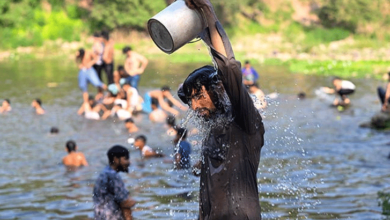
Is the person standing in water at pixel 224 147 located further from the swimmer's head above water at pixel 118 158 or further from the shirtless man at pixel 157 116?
the shirtless man at pixel 157 116

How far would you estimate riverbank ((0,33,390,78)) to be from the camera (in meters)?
25.8

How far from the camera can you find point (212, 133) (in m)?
3.63

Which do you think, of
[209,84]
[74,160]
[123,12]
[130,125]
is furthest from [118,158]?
[123,12]

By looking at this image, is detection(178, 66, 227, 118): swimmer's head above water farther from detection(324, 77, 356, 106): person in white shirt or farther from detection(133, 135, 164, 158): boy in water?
detection(324, 77, 356, 106): person in white shirt

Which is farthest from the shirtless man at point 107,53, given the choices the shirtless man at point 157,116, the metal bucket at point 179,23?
the metal bucket at point 179,23

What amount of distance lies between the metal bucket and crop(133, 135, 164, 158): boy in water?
7.50m

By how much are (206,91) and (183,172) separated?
5.64 m

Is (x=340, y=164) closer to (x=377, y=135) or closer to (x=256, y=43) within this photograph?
(x=377, y=135)

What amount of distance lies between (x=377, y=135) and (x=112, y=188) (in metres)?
7.93

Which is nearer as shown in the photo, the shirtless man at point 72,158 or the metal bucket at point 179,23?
the metal bucket at point 179,23

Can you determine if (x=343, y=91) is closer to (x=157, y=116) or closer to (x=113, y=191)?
(x=157, y=116)

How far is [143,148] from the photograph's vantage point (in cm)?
1104

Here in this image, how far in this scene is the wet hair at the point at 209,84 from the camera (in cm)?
347

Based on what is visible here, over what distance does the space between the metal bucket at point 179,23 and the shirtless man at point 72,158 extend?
24.1 feet
